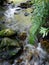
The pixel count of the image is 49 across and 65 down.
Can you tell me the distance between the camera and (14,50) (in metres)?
6.32

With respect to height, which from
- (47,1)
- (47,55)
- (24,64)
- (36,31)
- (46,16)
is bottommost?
(24,64)

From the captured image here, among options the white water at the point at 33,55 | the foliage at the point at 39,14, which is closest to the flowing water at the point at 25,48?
the white water at the point at 33,55

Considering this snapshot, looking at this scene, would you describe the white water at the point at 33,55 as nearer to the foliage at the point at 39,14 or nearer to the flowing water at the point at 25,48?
the flowing water at the point at 25,48

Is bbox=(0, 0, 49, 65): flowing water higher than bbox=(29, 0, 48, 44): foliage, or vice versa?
bbox=(29, 0, 48, 44): foliage

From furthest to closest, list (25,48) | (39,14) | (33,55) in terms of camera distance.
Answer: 1. (25,48)
2. (33,55)
3. (39,14)

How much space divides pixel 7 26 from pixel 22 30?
952 millimetres

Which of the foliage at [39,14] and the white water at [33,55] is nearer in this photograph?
the foliage at [39,14]

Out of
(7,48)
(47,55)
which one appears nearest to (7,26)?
(7,48)

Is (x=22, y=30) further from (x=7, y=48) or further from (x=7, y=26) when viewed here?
(x=7, y=48)

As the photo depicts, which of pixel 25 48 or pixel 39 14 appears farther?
pixel 25 48

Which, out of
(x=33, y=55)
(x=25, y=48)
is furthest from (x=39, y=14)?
(x=25, y=48)

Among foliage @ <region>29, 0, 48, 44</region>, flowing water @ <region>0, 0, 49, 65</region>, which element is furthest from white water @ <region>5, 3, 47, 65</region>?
foliage @ <region>29, 0, 48, 44</region>

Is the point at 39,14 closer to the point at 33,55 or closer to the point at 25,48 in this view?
the point at 33,55

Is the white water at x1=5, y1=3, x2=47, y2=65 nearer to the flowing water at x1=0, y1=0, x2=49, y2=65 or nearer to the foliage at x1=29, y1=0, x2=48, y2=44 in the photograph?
the flowing water at x1=0, y1=0, x2=49, y2=65
